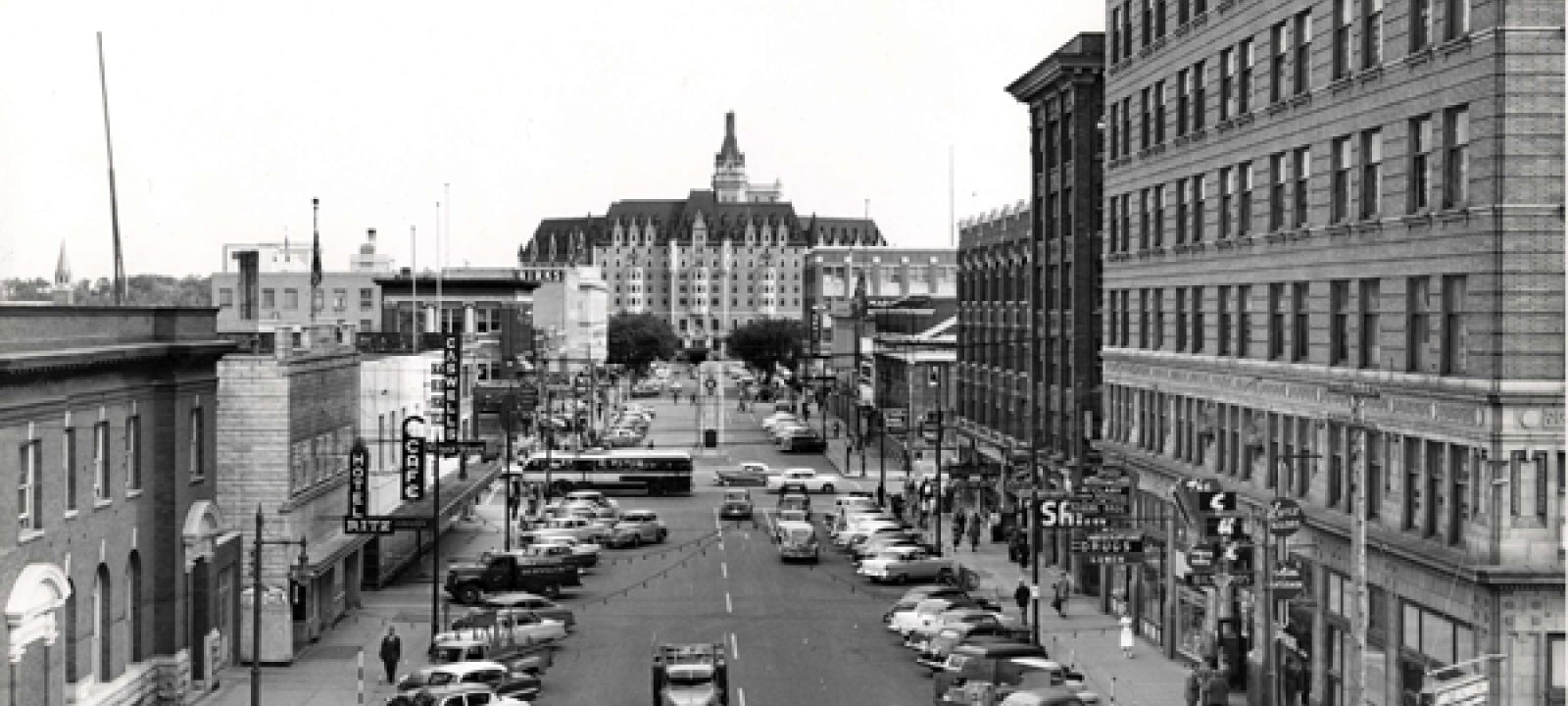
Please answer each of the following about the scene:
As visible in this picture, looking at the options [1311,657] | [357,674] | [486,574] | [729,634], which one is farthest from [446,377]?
[1311,657]

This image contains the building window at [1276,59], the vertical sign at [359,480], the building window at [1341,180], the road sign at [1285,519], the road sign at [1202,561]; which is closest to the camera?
the road sign at [1285,519]

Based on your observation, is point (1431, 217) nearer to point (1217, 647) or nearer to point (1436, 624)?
Answer: point (1436, 624)

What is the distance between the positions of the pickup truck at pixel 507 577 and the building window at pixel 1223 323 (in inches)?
1018

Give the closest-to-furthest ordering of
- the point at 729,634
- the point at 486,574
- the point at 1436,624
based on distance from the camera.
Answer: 1. the point at 1436,624
2. the point at 729,634
3. the point at 486,574

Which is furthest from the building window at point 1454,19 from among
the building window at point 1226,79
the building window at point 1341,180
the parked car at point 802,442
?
the parked car at point 802,442

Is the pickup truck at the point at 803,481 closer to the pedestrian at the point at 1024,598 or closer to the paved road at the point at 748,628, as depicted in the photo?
the paved road at the point at 748,628

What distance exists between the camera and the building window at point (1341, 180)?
3825cm

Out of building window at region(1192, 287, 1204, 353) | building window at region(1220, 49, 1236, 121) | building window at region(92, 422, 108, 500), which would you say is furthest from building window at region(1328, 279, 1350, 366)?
building window at region(92, 422, 108, 500)

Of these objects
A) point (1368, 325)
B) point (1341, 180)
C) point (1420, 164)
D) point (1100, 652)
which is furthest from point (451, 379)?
point (1420, 164)

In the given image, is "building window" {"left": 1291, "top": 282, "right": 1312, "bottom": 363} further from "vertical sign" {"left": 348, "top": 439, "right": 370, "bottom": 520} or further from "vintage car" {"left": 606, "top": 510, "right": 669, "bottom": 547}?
"vintage car" {"left": 606, "top": 510, "right": 669, "bottom": 547}

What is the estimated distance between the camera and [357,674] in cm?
4781

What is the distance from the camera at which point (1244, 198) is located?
46.1 metres

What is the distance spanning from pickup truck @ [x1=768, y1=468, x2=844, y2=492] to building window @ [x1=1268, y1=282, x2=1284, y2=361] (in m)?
61.0

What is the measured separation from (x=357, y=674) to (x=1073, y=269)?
35.7 metres
